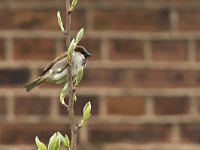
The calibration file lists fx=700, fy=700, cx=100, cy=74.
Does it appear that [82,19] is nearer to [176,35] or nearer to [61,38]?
[61,38]

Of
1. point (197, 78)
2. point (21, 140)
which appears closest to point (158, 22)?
point (197, 78)

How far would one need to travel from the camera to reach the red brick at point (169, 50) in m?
2.75

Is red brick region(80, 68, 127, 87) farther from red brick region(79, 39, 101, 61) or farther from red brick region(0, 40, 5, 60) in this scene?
red brick region(0, 40, 5, 60)

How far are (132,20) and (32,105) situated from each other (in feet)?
1.69

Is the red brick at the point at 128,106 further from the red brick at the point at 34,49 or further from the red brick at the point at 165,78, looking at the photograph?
the red brick at the point at 34,49

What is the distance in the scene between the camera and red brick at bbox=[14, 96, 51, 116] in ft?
8.88

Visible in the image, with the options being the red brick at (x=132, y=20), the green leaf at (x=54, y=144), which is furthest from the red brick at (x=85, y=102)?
the green leaf at (x=54, y=144)

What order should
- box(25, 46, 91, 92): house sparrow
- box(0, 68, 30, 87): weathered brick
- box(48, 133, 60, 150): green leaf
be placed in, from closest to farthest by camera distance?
box(48, 133, 60, 150): green leaf → box(25, 46, 91, 92): house sparrow → box(0, 68, 30, 87): weathered brick

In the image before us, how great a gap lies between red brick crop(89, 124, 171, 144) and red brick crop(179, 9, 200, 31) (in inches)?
15.9

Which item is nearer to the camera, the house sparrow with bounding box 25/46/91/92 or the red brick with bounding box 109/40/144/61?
the house sparrow with bounding box 25/46/91/92

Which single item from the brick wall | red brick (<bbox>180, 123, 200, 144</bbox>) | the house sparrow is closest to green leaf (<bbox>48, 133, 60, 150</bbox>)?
the house sparrow

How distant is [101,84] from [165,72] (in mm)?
257

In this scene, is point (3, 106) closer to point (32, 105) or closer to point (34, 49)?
point (32, 105)

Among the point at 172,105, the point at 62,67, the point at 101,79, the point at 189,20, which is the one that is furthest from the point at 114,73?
the point at 62,67
